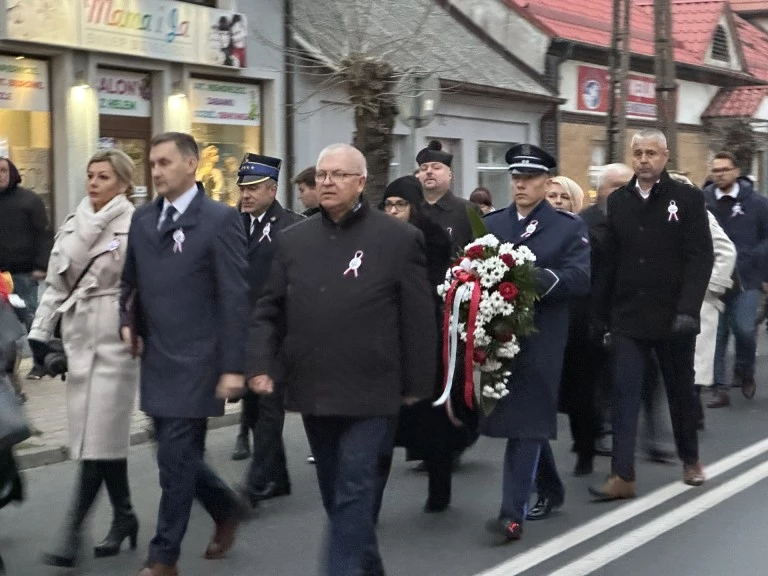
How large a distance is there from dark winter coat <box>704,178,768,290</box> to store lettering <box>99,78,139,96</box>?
23.1ft

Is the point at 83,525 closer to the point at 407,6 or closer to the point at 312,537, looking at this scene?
the point at 312,537

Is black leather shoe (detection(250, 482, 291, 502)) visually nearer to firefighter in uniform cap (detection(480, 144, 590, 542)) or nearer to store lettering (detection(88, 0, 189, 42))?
firefighter in uniform cap (detection(480, 144, 590, 542))

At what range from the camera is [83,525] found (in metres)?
6.28

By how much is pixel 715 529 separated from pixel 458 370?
1.49 meters

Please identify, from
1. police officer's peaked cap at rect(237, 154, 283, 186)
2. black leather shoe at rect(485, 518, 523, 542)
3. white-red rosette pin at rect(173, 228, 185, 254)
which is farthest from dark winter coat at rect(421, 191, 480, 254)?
white-red rosette pin at rect(173, 228, 185, 254)

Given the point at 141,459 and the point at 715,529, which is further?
the point at 141,459

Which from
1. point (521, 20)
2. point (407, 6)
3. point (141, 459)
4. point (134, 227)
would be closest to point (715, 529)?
point (134, 227)

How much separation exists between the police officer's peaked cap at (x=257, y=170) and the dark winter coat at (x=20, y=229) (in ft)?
12.5

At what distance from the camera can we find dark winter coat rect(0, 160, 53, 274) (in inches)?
439

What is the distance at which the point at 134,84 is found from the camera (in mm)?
16031

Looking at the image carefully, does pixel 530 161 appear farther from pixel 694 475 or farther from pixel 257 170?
pixel 694 475

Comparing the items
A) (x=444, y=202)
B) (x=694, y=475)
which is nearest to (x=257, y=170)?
(x=444, y=202)

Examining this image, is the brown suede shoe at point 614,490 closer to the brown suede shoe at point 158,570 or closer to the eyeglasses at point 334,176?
the brown suede shoe at point 158,570

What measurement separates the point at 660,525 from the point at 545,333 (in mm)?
1190
